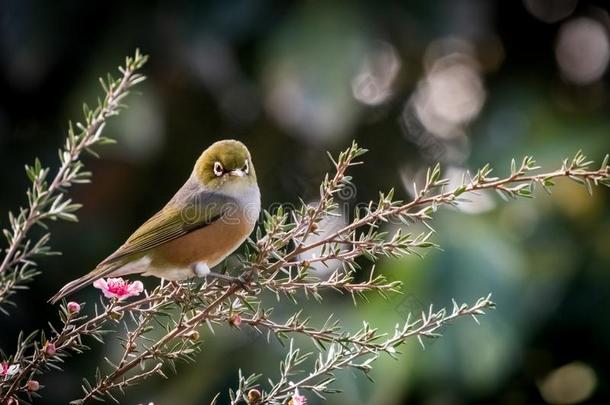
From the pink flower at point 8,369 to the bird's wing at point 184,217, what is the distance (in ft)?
3.89

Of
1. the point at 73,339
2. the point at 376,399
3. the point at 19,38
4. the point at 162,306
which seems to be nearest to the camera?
the point at 73,339

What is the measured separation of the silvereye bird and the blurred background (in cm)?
180

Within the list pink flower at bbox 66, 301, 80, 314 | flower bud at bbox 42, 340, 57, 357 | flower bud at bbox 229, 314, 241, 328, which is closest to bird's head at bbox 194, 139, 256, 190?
flower bud at bbox 229, 314, 241, 328

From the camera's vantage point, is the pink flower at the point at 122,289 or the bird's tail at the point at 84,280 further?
the bird's tail at the point at 84,280

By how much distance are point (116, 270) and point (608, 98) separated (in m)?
4.69

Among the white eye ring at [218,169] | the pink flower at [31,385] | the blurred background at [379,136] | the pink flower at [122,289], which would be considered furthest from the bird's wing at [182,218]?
the blurred background at [379,136]

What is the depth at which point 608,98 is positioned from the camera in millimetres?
6590

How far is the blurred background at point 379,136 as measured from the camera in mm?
5090

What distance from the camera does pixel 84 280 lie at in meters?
2.62

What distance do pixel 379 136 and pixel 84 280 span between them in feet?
13.9

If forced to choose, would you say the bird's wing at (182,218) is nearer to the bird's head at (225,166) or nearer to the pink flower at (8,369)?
the bird's head at (225,166)

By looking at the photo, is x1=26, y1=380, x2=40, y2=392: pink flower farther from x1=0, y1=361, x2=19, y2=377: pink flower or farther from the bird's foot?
the bird's foot

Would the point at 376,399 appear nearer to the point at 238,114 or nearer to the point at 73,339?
the point at 238,114

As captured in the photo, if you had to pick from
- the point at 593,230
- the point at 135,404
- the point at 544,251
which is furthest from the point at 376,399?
the point at 135,404
